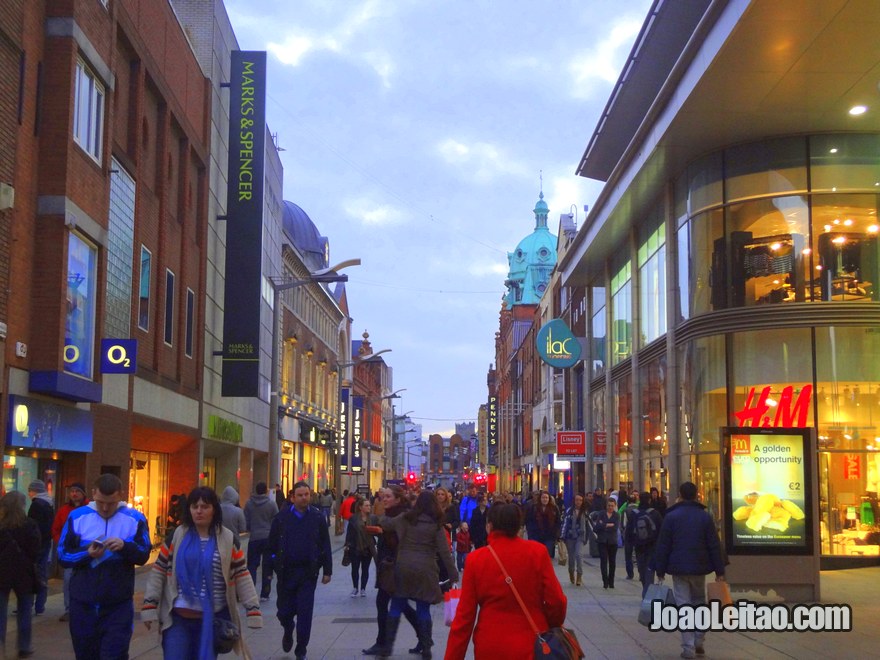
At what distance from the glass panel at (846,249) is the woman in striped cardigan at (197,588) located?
19.6 m

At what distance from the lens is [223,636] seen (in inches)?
291

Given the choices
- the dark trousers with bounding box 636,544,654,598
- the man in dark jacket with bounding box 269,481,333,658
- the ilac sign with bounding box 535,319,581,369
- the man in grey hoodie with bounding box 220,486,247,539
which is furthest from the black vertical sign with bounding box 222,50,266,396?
the man in dark jacket with bounding box 269,481,333,658

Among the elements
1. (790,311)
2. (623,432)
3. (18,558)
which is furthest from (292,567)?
(623,432)

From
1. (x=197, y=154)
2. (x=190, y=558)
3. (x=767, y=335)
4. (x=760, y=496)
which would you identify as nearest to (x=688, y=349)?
(x=767, y=335)

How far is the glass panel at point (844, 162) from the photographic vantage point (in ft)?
80.3

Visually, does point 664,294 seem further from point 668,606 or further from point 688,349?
point 668,606

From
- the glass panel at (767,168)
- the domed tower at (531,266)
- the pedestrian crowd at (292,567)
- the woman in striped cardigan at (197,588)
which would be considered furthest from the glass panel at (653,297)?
the domed tower at (531,266)

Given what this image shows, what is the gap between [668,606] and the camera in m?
11.5

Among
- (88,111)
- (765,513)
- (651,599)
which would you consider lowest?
(651,599)

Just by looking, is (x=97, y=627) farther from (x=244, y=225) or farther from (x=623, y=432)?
(x=623, y=432)

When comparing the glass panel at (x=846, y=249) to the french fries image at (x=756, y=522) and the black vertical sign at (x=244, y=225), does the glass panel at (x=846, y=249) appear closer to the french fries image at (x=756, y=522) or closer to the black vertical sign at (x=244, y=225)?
the french fries image at (x=756, y=522)

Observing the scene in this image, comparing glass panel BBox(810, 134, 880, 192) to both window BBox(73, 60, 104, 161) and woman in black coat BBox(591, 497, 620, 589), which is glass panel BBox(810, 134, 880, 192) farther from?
window BBox(73, 60, 104, 161)

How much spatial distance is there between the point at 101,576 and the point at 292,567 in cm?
323

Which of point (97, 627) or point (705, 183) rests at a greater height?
point (705, 183)
